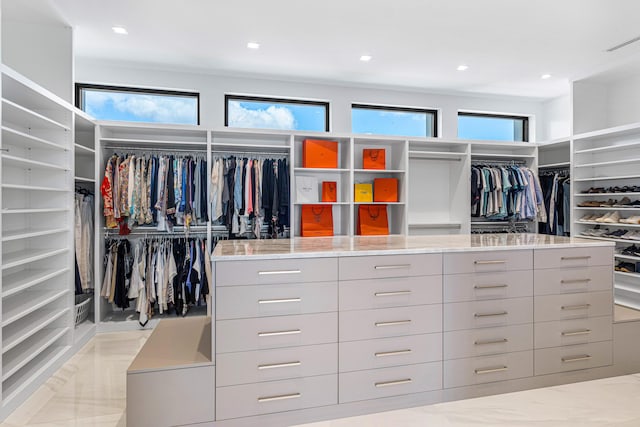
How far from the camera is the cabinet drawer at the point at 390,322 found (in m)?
1.97

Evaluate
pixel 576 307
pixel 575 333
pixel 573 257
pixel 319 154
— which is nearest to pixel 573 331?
pixel 575 333

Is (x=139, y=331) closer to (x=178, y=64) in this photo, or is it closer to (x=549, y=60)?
(x=178, y=64)

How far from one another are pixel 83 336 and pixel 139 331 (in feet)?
1.67

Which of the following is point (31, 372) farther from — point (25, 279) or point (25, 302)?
point (25, 279)

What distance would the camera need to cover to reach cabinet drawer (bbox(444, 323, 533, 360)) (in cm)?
211

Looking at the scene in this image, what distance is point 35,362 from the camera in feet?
8.93

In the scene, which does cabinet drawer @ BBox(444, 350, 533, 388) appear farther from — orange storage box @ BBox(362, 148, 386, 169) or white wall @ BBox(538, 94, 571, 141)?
white wall @ BBox(538, 94, 571, 141)

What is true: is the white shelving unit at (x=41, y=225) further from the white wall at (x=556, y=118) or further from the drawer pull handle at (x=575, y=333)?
the white wall at (x=556, y=118)

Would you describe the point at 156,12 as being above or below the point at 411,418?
above

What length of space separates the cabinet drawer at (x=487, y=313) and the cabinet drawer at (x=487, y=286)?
0.03m

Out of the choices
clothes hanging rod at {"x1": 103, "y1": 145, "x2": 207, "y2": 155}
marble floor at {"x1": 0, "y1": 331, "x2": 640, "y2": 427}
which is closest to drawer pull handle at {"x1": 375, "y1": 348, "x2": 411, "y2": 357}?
marble floor at {"x1": 0, "y1": 331, "x2": 640, "y2": 427}

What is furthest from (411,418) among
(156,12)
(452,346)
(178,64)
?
(178,64)

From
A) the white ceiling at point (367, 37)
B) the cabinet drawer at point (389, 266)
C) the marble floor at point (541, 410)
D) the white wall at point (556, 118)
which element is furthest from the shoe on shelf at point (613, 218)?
the marble floor at point (541, 410)

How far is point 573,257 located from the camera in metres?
2.33
